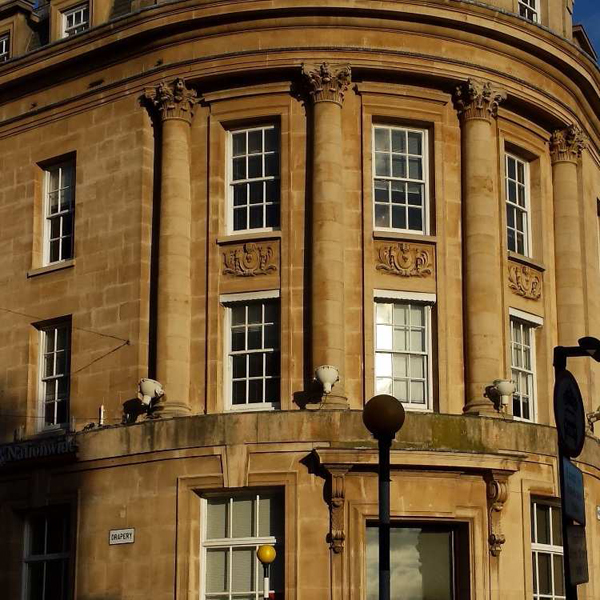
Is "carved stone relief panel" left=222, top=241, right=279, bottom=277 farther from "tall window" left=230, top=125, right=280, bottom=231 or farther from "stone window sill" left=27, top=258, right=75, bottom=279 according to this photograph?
"stone window sill" left=27, top=258, right=75, bottom=279

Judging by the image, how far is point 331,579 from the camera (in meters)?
27.6

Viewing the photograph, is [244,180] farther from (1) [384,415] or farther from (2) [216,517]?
(1) [384,415]

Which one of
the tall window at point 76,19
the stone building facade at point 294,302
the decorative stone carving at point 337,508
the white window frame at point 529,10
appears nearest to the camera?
the decorative stone carving at point 337,508

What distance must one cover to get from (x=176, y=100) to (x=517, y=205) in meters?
7.95

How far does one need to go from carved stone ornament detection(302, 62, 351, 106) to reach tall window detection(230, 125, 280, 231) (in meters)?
1.34

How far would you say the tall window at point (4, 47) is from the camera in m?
A: 36.3

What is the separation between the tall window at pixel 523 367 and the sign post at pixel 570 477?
16.4m

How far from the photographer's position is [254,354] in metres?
30.0

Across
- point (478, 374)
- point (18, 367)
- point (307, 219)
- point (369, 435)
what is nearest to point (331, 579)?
point (369, 435)

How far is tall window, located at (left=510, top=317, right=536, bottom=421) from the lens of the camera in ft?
103

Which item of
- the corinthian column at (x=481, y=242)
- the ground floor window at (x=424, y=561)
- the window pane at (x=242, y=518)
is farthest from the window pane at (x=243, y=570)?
the corinthian column at (x=481, y=242)

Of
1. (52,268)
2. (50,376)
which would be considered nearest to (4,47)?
(52,268)

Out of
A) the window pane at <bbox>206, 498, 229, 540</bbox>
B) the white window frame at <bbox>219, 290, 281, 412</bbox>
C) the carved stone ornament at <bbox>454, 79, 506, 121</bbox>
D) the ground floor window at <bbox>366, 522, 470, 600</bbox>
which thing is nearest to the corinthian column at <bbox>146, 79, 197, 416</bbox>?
the white window frame at <bbox>219, 290, 281, 412</bbox>

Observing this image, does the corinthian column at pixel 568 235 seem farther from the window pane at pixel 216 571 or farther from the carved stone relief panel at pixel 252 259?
the window pane at pixel 216 571
